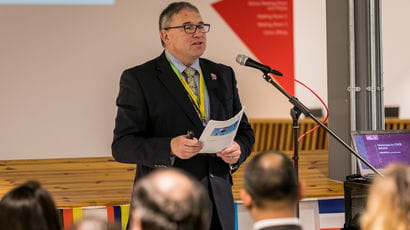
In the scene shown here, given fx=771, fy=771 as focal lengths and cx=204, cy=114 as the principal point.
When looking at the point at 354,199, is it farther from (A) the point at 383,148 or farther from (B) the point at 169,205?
(B) the point at 169,205

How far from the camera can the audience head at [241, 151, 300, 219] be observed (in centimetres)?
230

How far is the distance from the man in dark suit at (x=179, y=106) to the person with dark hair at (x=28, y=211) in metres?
1.44

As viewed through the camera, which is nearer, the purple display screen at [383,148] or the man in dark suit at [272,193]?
the man in dark suit at [272,193]

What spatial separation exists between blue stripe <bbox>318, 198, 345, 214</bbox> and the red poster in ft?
11.7

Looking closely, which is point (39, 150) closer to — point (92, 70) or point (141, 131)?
point (92, 70)

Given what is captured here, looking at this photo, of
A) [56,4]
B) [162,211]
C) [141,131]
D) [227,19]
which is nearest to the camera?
[162,211]

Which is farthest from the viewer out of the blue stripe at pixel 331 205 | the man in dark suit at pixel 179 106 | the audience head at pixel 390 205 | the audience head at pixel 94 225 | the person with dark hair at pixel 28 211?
the blue stripe at pixel 331 205

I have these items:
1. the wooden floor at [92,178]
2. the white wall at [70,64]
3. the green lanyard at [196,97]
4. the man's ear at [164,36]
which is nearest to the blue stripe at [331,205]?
the wooden floor at [92,178]

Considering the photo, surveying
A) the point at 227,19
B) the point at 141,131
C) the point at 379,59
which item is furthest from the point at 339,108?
the point at 227,19

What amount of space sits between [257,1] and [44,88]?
2.43 meters

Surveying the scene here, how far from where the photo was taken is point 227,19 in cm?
809

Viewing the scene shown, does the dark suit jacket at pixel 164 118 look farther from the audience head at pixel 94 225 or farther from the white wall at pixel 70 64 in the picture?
the white wall at pixel 70 64

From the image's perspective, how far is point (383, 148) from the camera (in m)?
4.53

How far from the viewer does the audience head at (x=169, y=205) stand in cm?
173
